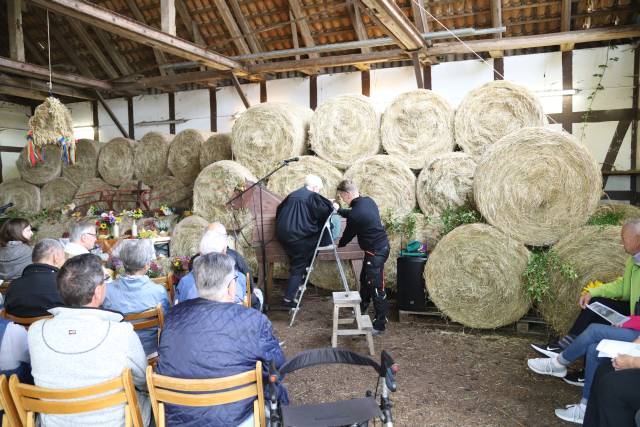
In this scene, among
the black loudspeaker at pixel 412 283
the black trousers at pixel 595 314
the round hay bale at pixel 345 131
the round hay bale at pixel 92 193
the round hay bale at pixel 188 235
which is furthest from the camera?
the round hay bale at pixel 92 193

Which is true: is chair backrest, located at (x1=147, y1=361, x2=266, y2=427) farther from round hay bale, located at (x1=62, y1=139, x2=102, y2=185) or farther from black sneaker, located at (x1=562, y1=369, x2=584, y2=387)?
round hay bale, located at (x1=62, y1=139, x2=102, y2=185)

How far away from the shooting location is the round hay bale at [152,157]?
30.0 ft

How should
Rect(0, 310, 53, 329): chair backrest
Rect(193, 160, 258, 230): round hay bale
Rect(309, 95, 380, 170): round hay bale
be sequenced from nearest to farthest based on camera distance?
Rect(0, 310, 53, 329): chair backrest
Rect(309, 95, 380, 170): round hay bale
Rect(193, 160, 258, 230): round hay bale

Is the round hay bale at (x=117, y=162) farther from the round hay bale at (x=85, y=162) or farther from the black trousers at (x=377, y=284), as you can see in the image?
the black trousers at (x=377, y=284)

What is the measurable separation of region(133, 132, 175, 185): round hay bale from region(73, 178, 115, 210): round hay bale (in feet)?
2.52

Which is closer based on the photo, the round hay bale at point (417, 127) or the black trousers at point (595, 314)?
the black trousers at point (595, 314)

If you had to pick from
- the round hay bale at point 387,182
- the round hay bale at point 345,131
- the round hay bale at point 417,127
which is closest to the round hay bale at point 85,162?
the round hay bale at point 345,131

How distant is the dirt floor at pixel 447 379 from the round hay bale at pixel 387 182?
157 centimetres

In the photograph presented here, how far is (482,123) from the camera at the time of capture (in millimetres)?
5988

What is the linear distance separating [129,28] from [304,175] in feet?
9.77

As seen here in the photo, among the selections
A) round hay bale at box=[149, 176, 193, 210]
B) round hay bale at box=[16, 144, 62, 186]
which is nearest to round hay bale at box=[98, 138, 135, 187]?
round hay bale at box=[149, 176, 193, 210]

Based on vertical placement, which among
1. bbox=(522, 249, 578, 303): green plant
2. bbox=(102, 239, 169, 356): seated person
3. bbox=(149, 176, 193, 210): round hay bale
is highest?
bbox=(149, 176, 193, 210): round hay bale

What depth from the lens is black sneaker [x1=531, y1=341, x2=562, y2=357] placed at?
4059 mm

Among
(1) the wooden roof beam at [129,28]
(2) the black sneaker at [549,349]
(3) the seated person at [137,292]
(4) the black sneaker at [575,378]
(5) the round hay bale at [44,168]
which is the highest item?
(1) the wooden roof beam at [129,28]
